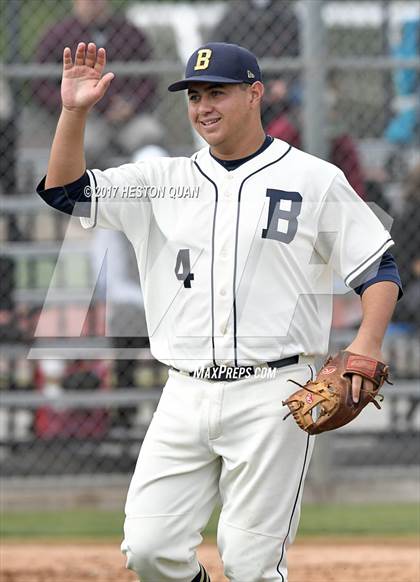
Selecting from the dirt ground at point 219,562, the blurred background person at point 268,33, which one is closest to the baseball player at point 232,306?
the dirt ground at point 219,562

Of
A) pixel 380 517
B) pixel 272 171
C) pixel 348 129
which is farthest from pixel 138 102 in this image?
pixel 272 171

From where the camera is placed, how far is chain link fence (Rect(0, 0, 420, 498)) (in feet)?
22.3

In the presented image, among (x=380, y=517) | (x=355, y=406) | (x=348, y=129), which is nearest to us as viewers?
(x=355, y=406)

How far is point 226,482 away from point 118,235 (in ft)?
10.9

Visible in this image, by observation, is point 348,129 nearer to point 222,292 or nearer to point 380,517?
point 380,517

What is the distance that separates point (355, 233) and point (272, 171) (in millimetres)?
335

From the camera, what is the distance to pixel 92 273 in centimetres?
706

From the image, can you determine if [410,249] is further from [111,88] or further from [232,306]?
[232,306]

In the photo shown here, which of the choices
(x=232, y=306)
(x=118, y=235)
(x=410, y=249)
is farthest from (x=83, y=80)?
(x=410, y=249)

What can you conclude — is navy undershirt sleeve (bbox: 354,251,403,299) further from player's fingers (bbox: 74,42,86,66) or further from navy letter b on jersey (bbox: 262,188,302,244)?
player's fingers (bbox: 74,42,86,66)

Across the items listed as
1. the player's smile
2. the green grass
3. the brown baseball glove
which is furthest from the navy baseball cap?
the green grass

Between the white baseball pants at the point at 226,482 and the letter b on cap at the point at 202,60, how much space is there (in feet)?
3.27

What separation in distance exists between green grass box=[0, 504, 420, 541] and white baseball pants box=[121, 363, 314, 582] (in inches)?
106

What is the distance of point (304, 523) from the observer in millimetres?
6551
